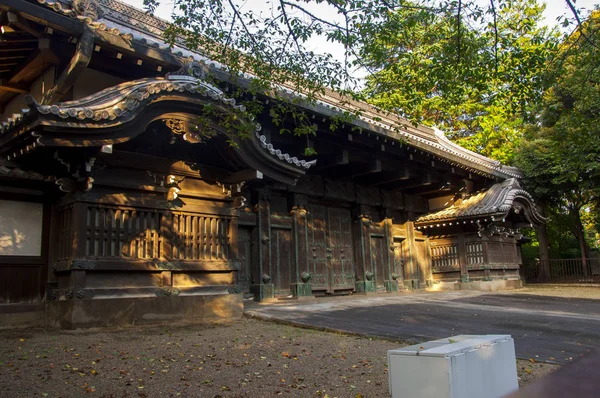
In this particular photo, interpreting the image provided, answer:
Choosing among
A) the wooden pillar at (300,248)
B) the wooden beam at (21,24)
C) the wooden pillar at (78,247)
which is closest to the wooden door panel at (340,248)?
the wooden pillar at (300,248)

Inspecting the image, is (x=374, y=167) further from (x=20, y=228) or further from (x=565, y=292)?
(x=565, y=292)

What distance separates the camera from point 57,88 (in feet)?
26.7

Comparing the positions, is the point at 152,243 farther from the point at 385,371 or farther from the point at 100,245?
the point at 385,371

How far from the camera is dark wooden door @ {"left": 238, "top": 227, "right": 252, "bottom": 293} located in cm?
1145

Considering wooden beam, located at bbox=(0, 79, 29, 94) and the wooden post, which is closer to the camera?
wooden beam, located at bbox=(0, 79, 29, 94)

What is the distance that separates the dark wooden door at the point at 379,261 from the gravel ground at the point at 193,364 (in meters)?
7.12

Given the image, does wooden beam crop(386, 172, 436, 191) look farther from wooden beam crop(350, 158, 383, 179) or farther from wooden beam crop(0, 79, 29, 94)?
wooden beam crop(0, 79, 29, 94)

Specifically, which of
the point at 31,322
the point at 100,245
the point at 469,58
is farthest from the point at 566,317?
the point at 31,322

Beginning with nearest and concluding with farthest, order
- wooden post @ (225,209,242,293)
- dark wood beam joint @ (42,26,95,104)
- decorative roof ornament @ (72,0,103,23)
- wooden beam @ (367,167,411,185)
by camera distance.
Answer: decorative roof ornament @ (72,0,103,23) < dark wood beam joint @ (42,26,95,104) < wooden post @ (225,209,242,293) < wooden beam @ (367,167,411,185)

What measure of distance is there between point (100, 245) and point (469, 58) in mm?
6692

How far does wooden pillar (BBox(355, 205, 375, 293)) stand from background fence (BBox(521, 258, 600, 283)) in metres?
13.5

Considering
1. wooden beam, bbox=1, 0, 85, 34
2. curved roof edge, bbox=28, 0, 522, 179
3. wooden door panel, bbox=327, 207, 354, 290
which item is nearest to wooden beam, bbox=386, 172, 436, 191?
curved roof edge, bbox=28, 0, 522, 179

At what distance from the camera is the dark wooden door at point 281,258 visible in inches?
474

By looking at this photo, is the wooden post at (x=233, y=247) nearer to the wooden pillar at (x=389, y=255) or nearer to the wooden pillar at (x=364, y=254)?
the wooden pillar at (x=364, y=254)
